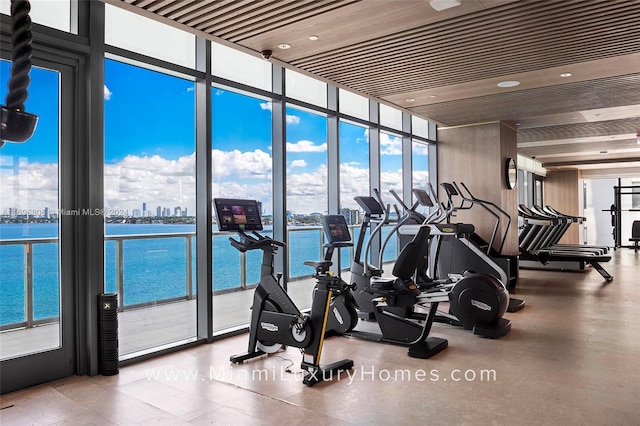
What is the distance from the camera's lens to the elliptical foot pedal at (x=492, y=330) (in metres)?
5.03

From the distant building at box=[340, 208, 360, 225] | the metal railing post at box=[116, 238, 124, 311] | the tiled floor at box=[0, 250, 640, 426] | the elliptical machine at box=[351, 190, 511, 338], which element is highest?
the distant building at box=[340, 208, 360, 225]

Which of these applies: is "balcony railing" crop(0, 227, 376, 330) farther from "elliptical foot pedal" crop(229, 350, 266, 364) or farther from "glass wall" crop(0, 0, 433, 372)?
"elliptical foot pedal" crop(229, 350, 266, 364)

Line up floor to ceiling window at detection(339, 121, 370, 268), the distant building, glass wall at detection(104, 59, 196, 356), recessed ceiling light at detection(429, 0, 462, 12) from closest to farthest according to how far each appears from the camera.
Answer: recessed ceiling light at detection(429, 0, 462, 12), glass wall at detection(104, 59, 196, 356), floor to ceiling window at detection(339, 121, 370, 268), the distant building

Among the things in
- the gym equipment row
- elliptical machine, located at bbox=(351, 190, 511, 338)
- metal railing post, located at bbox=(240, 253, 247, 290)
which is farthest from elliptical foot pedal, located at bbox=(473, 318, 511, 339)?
the gym equipment row

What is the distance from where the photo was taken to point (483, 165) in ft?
28.8

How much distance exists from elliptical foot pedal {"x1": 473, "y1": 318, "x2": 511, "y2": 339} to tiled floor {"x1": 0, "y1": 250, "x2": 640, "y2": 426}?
95 millimetres

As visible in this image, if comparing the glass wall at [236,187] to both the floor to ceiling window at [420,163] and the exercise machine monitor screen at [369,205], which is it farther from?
the floor to ceiling window at [420,163]

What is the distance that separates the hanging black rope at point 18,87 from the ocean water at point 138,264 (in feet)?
12.1

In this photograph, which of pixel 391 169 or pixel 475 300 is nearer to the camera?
pixel 475 300

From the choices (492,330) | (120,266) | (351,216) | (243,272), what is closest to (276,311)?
(120,266)

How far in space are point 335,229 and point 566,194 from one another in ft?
47.4

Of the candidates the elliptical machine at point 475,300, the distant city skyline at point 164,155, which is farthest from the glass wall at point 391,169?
the elliptical machine at point 475,300

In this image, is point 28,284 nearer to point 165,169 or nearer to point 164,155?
point 165,169

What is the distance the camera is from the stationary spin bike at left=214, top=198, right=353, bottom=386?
12.6 feet
